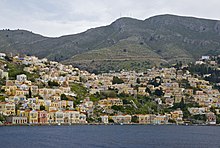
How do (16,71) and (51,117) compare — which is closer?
(51,117)

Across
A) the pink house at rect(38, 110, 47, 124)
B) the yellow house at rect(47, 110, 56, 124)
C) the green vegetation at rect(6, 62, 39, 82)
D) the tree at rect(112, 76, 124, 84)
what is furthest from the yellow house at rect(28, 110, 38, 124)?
the tree at rect(112, 76, 124, 84)

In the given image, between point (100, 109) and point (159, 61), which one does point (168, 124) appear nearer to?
point (100, 109)

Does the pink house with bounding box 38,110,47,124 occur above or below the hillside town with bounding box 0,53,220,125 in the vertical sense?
below

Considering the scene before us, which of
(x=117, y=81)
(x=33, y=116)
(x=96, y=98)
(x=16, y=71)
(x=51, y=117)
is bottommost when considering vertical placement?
(x=51, y=117)

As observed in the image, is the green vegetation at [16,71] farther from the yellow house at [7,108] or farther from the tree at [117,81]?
the yellow house at [7,108]

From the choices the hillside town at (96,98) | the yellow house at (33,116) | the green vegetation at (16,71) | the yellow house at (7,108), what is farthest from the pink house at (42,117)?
the green vegetation at (16,71)

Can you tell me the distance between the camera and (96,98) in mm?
104500

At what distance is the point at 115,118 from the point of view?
95.9 m

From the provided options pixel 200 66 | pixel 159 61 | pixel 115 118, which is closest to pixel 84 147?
pixel 115 118

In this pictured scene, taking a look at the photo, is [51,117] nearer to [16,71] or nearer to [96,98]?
[96,98]

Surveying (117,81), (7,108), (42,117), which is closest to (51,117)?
(42,117)

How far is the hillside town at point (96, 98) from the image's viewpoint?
90000mm

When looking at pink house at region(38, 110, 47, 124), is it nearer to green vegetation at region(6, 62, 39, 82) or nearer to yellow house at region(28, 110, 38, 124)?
yellow house at region(28, 110, 38, 124)

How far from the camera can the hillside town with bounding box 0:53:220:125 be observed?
90000mm
